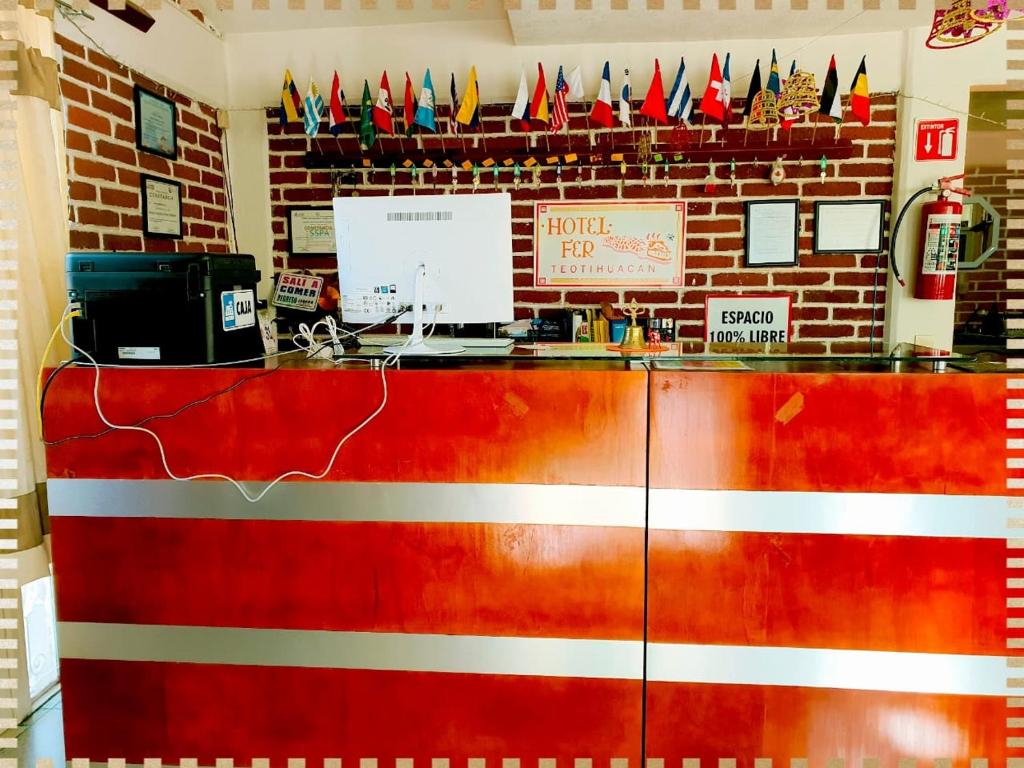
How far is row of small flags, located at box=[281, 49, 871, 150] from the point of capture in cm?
295

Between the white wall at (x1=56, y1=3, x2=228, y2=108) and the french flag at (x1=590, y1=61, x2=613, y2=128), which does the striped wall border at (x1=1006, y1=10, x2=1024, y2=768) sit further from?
the white wall at (x1=56, y1=3, x2=228, y2=108)

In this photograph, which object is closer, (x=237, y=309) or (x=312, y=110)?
(x=237, y=309)

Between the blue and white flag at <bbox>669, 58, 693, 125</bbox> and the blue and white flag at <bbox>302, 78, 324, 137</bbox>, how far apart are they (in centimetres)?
178

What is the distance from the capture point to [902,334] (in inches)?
Result: 125

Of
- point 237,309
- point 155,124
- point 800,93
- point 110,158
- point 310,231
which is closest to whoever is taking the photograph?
point 237,309

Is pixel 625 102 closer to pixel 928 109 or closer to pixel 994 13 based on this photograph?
pixel 928 109

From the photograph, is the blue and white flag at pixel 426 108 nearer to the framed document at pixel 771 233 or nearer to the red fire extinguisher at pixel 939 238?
the framed document at pixel 771 233

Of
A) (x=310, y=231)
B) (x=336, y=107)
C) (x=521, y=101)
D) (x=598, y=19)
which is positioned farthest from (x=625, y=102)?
(x=310, y=231)

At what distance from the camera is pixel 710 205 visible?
3227 mm

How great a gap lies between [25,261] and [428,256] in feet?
4.02

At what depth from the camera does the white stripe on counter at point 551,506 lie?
1.42 meters

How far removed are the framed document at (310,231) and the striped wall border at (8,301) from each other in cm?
161

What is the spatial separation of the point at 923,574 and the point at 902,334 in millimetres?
2148

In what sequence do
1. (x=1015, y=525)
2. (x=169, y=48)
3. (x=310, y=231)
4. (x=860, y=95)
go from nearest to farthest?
(x=1015, y=525) < (x=169, y=48) < (x=860, y=95) < (x=310, y=231)
